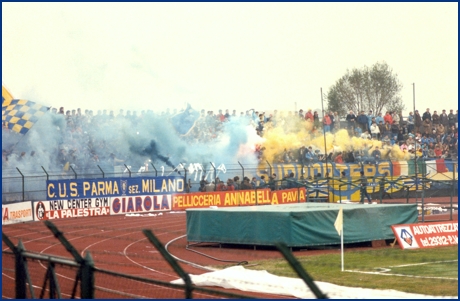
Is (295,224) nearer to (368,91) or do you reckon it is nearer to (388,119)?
(388,119)

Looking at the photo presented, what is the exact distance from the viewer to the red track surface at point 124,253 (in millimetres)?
15102

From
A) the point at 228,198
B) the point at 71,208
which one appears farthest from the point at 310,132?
the point at 71,208

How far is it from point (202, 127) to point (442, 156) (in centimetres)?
1414

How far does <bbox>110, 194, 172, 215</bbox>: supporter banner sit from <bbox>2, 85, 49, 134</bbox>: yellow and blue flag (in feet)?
19.3

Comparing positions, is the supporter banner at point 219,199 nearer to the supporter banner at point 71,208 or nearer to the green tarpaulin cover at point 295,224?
the supporter banner at point 71,208

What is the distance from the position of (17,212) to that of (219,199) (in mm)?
10546

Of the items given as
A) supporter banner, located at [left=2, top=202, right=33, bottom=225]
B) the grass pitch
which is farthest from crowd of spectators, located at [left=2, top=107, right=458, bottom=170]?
the grass pitch

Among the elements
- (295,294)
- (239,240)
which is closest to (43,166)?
(239,240)

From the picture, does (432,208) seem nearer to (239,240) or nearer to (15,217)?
(239,240)

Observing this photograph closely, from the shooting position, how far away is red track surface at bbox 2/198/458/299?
15102 millimetres

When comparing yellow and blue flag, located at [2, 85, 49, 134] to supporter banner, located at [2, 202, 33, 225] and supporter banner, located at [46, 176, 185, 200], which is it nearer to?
supporter banner, located at [46, 176, 185, 200]

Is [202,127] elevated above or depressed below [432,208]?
above

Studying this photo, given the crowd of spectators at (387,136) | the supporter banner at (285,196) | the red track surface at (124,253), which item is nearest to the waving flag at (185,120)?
the crowd of spectators at (387,136)

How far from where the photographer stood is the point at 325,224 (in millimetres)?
24172
